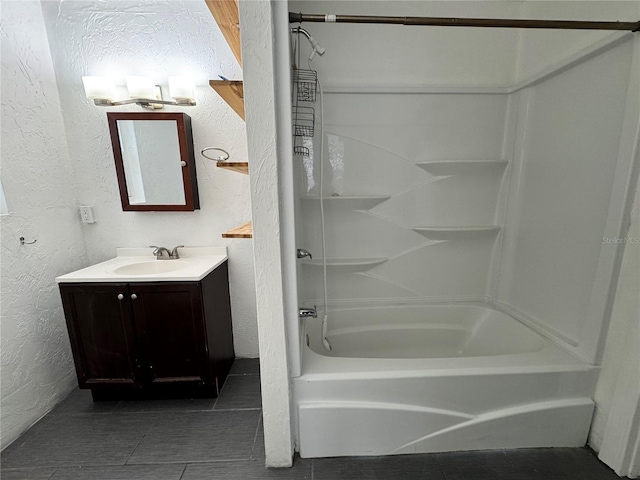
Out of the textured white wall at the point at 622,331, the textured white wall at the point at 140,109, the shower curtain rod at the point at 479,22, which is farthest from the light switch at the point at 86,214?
the textured white wall at the point at 622,331

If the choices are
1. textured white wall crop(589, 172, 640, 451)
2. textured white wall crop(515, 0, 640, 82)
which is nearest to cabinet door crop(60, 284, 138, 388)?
textured white wall crop(589, 172, 640, 451)

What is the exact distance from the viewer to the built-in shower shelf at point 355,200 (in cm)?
183

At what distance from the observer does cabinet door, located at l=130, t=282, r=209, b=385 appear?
1.51m

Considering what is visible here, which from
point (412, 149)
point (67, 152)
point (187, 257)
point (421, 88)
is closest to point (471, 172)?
point (412, 149)

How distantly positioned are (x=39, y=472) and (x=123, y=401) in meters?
0.44

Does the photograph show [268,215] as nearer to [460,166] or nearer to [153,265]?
[153,265]

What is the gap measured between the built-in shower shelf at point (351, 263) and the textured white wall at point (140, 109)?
0.49m

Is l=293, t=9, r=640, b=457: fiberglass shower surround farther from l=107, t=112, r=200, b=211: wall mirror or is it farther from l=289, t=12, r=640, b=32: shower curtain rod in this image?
l=107, t=112, r=200, b=211: wall mirror

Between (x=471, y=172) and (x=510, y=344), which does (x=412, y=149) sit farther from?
(x=510, y=344)

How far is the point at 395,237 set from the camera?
1.97 meters

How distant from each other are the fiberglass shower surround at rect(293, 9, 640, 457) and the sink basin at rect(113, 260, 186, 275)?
2.73 ft

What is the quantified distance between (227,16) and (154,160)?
103 centimetres

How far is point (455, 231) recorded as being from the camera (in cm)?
190

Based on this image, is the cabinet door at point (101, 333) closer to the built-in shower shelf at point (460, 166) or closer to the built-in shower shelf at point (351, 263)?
the built-in shower shelf at point (351, 263)
